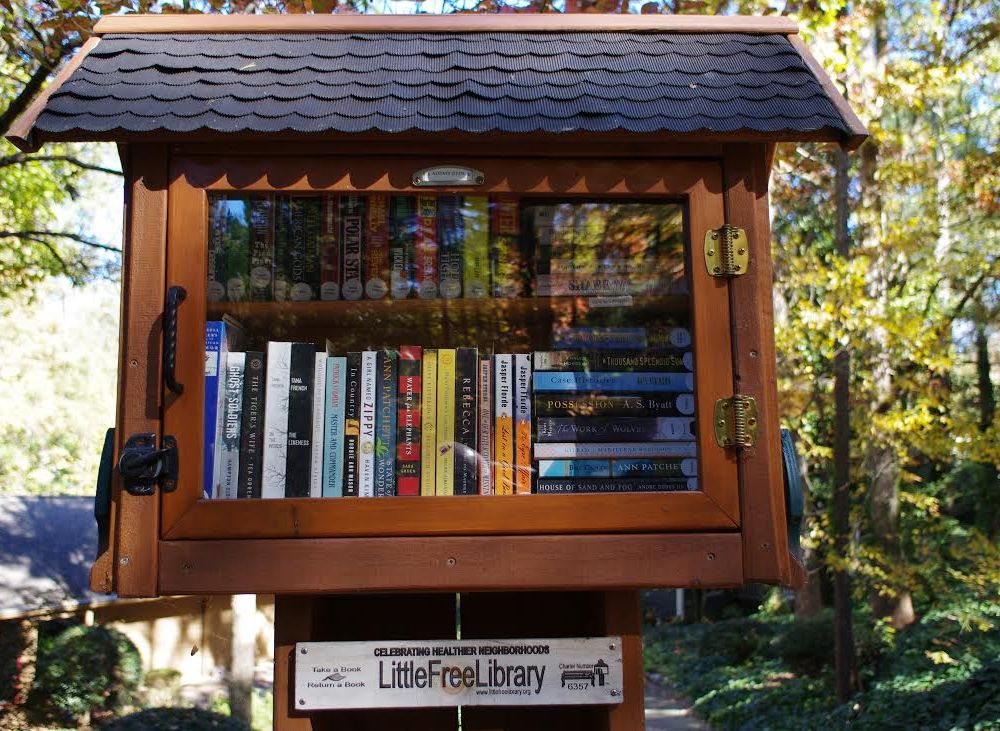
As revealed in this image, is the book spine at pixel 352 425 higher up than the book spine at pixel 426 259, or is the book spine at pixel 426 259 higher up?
the book spine at pixel 426 259

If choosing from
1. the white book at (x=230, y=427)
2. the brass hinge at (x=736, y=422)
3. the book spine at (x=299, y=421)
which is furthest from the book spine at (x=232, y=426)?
the brass hinge at (x=736, y=422)

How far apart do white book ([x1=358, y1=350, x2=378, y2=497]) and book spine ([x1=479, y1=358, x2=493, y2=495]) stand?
231mm

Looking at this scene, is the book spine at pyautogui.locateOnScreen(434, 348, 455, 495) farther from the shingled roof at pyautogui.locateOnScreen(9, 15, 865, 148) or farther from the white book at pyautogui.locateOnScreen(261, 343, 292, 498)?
the shingled roof at pyautogui.locateOnScreen(9, 15, 865, 148)

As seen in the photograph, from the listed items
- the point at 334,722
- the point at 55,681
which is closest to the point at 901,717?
the point at 334,722

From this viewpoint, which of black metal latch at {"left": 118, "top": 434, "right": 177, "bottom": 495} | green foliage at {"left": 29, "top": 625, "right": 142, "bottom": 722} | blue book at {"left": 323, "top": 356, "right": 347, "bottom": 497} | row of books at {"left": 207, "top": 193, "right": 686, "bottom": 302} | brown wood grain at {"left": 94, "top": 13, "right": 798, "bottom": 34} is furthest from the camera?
green foliage at {"left": 29, "top": 625, "right": 142, "bottom": 722}

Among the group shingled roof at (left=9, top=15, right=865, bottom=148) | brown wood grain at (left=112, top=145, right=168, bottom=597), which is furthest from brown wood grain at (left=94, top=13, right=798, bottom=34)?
brown wood grain at (left=112, top=145, right=168, bottom=597)

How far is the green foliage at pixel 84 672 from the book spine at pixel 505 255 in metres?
11.7

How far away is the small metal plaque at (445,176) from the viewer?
197 centimetres

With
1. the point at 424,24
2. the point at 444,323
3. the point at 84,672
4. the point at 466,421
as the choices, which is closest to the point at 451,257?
the point at 444,323

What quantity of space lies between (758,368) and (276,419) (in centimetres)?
102

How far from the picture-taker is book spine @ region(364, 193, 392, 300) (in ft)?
6.77

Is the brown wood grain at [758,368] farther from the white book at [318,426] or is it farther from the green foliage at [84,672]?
the green foliage at [84,672]

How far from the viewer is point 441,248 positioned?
210cm

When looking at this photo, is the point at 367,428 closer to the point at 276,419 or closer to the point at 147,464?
the point at 276,419
